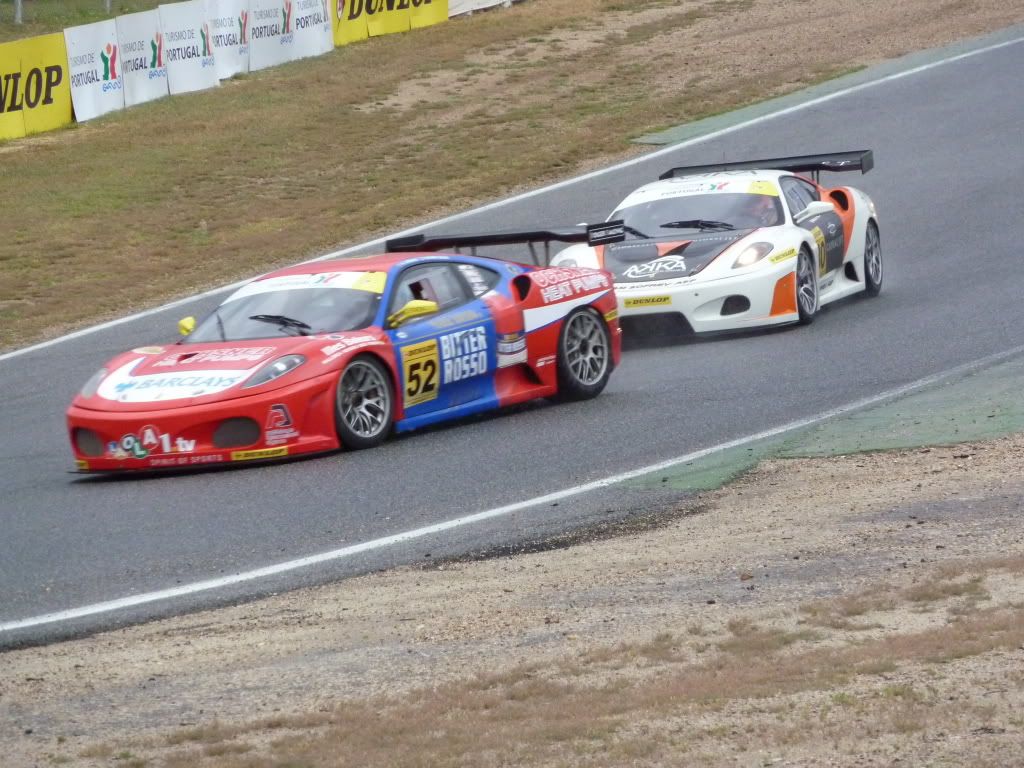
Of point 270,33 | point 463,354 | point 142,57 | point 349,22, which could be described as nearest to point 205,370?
point 463,354

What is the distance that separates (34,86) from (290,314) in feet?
57.1

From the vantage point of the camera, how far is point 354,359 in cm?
1009

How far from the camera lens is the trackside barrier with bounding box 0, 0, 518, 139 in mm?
26172

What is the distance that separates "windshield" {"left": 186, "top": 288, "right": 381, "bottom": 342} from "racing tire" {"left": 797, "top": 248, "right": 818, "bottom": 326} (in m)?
4.84

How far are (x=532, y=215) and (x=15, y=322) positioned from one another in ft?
20.6

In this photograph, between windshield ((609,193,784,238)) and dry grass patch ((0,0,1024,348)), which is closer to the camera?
windshield ((609,193,784,238))

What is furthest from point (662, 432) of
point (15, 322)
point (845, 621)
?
point (15, 322)

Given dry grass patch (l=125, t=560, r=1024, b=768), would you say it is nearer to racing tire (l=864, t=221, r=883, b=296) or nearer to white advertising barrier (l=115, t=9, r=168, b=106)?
racing tire (l=864, t=221, r=883, b=296)

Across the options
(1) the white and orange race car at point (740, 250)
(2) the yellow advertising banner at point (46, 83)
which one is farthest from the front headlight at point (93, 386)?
(2) the yellow advertising banner at point (46, 83)

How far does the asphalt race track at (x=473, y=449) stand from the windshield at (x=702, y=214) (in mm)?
1115

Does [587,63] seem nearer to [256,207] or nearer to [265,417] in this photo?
[256,207]

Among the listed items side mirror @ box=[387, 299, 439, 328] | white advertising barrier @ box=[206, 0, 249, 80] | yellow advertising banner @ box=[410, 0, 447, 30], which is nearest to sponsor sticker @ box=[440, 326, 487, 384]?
side mirror @ box=[387, 299, 439, 328]

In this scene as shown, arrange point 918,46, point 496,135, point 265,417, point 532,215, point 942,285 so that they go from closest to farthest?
point 265,417, point 942,285, point 532,215, point 496,135, point 918,46

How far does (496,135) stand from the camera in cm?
2581
